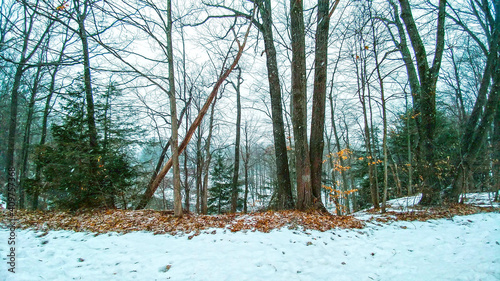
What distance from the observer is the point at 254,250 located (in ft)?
9.28

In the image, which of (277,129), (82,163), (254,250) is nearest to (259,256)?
(254,250)

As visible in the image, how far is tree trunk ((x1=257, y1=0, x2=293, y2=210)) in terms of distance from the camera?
19.4 ft

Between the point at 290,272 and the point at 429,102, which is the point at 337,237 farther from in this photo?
the point at 429,102

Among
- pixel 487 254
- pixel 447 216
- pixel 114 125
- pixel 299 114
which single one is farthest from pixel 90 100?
pixel 447 216

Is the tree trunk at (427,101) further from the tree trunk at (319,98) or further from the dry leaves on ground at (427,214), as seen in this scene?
the tree trunk at (319,98)

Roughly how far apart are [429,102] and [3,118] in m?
18.9

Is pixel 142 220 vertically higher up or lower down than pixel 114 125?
lower down

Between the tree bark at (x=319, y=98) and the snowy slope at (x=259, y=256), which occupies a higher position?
the tree bark at (x=319, y=98)

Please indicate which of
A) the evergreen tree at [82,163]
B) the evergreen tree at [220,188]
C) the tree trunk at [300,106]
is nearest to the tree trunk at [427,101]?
the tree trunk at [300,106]

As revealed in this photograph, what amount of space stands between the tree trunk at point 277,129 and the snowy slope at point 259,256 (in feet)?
7.51

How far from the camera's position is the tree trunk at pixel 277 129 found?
5.91 metres

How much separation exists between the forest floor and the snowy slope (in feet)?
0.04

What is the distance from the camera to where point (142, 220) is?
14.4 ft

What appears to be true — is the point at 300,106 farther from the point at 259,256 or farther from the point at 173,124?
the point at 259,256
